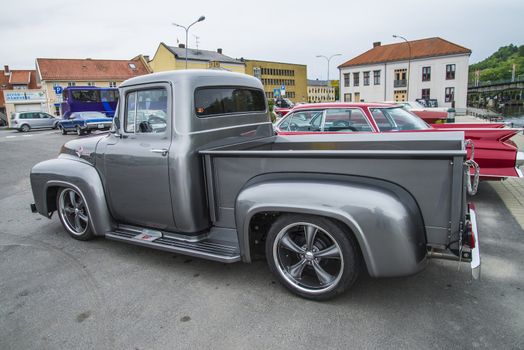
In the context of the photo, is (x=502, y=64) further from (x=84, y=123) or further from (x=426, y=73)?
(x=84, y=123)

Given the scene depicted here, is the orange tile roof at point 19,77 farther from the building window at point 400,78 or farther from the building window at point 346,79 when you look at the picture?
the building window at point 400,78

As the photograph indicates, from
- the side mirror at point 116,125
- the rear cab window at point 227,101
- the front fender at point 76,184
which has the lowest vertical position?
the front fender at point 76,184

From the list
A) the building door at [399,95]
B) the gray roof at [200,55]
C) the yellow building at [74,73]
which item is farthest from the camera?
the gray roof at [200,55]

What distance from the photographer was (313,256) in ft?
9.83

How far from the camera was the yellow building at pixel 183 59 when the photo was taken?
63.4m

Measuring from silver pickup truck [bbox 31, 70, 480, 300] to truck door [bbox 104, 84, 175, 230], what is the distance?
1cm

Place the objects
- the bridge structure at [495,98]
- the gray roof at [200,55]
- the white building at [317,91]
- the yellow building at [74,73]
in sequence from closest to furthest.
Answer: the yellow building at [74,73]
the gray roof at [200,55]
the bridge structure at [495,98]
the white building at [317,91]

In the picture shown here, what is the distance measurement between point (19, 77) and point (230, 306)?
251 ft

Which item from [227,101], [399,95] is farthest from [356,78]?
[227,101]

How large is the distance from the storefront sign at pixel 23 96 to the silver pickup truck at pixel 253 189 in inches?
2055

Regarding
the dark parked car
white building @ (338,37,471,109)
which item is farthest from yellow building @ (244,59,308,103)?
the dark parked car

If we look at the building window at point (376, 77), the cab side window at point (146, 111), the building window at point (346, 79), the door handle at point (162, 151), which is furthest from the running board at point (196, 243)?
the building window at point (346, 79)

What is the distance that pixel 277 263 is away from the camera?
3152mm

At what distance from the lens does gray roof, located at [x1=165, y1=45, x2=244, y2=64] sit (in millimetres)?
64500
